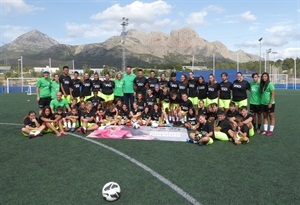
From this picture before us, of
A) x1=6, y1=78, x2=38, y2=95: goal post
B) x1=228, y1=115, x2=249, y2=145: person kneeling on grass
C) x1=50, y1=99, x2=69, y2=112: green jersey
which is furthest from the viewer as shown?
x1=6, y1=78, x2=38, y2=95: goal post

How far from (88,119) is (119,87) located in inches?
77.1

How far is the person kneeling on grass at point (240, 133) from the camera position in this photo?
23.0 feet

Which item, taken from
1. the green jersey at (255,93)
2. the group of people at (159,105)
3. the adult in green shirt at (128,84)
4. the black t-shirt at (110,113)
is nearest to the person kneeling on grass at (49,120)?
the group of people at (159,105)

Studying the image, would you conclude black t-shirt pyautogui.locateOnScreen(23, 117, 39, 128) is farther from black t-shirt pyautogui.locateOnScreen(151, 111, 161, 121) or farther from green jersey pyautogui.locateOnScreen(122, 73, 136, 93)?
black t-shirt pyautogui.locateOnScreen(151, 111, 161, 121)

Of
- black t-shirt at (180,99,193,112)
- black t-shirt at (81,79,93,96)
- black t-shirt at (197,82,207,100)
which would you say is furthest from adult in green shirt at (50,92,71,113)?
black t-shirt at (197,82,207,100)

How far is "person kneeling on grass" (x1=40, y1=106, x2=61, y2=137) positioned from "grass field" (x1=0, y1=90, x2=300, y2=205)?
1.70 feet

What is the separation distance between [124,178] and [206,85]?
5557 mm

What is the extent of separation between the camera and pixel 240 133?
23.6ft

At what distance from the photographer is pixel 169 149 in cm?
647

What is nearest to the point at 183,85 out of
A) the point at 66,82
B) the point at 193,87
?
the point at 193,87

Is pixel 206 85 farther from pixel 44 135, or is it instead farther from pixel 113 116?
pixel 44 135

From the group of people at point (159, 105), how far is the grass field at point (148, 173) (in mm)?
548

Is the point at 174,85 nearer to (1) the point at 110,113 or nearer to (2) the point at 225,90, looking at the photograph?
(2) the point at 225,90

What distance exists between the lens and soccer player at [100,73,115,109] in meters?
9.95
